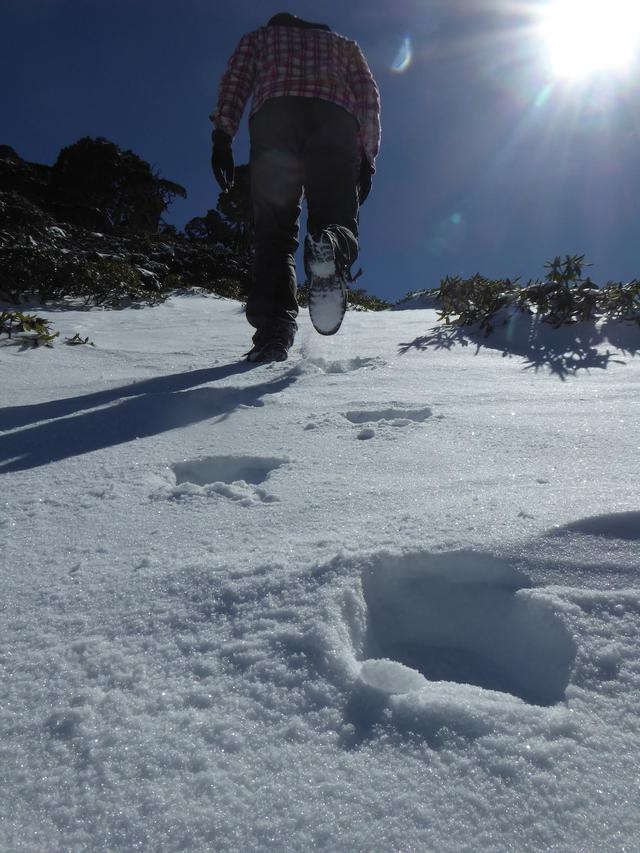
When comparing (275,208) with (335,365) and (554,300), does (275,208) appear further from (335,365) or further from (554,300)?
(554,300)

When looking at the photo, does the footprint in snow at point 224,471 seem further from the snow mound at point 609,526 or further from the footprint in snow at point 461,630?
the snow mound at point 609,526

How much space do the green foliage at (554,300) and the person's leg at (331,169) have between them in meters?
0.97

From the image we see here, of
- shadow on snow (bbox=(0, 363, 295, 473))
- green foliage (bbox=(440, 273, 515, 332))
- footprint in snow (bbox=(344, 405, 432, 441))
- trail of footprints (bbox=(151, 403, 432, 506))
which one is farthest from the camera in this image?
green foliage (bbox=(440, 273, 515, 332))

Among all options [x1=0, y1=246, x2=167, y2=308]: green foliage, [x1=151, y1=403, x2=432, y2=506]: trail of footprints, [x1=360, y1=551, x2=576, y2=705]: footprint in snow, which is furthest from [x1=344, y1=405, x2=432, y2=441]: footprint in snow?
[x1=0, y1=246, x2=167, y2=308]: green foliage

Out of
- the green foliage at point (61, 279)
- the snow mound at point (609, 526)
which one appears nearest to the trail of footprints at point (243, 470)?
the snow mound at point (609, 526)

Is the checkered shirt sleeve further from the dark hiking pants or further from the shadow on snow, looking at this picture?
the shadow on snow

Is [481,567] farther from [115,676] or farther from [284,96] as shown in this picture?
[284,96]

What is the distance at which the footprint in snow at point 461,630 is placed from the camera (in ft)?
1.87

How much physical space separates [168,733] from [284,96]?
2551 mm

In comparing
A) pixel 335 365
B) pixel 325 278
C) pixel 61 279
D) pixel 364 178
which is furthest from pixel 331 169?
pixel 61 279

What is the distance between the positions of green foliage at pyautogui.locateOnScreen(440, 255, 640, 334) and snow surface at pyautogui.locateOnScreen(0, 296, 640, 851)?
1.50 meters

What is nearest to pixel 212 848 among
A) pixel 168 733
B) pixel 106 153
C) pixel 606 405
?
pixel 168 733

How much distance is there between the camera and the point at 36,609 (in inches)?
26.4

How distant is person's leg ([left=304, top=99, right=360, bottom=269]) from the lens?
2.31 meters
